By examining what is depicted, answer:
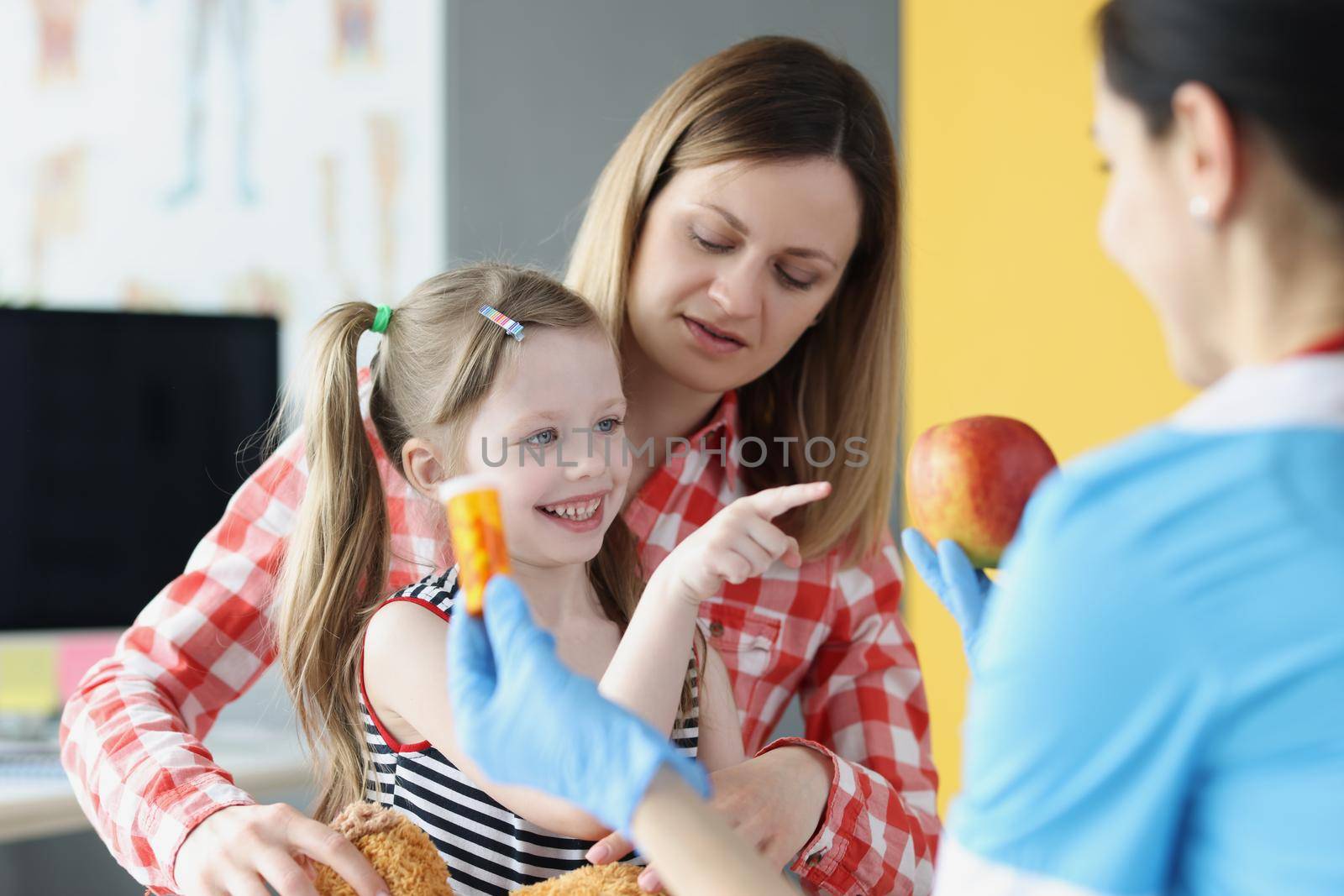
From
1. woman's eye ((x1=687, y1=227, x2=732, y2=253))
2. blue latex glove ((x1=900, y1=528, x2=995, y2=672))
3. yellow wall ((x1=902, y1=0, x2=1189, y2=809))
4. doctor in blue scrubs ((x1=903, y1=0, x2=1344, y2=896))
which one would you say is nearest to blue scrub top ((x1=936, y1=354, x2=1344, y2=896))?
doctor in blue scrubs ((x1=903, y1=0, x2=1344, y2=896))

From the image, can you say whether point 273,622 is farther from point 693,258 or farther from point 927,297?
point 927,297

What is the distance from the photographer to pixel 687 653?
3.18 ft

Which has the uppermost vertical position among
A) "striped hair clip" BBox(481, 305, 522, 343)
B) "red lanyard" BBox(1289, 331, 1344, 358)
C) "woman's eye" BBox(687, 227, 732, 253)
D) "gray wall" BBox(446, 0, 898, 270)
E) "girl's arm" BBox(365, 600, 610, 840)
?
"gray wall" BBox(446, 0, 898, 270)

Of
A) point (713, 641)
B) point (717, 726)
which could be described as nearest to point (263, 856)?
point (717, 726)

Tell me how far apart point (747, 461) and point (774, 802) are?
0.51 meters

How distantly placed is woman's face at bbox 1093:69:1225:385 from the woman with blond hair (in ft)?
1.77

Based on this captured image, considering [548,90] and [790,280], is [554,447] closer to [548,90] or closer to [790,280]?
[790,280]

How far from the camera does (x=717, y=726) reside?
115 centimetres

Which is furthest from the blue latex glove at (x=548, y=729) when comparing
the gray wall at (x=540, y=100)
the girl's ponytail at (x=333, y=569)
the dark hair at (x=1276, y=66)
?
the gray wall at (x=540, y=100)

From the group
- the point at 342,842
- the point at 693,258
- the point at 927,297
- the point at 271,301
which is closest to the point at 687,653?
the point at 342,842

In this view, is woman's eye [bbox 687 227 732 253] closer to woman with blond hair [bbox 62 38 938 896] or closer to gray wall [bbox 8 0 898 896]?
woman with blond hair [bbox 62 38 938 896]

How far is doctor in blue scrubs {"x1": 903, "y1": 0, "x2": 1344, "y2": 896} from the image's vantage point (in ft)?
1.66

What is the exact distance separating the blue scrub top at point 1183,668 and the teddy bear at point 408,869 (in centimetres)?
37

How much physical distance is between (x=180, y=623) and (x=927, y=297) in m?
1.64
